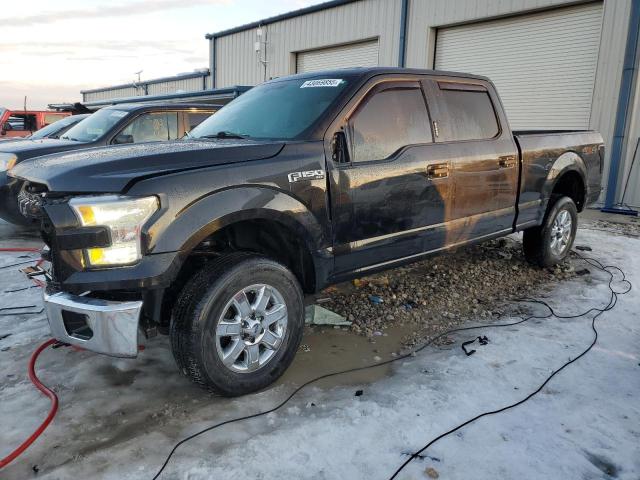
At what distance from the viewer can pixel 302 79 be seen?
13.0 ft

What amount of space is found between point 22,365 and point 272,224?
187cm

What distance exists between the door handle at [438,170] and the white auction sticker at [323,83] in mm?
908

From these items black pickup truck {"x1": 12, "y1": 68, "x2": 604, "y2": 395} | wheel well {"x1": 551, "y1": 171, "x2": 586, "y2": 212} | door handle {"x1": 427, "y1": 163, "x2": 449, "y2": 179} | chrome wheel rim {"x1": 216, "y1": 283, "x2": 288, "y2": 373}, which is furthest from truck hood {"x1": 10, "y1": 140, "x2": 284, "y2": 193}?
wheel well {"x1": 551, "y1": 171, "x2": 586, "y2": 212}

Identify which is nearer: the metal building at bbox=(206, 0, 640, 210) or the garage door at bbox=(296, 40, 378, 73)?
the metal building at bbox=(206, 0, 640, 210)

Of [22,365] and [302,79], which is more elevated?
[302,79]

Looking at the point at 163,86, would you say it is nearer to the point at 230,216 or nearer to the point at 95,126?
the point at 95,126

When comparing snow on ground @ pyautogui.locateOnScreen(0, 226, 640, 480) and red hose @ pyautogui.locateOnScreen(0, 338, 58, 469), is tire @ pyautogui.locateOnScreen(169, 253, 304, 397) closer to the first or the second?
snow on ground @ pyautogui.locateOnScreen(0, 226, 640, 480)

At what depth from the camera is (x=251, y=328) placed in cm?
296

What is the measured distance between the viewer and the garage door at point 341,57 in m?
14.6

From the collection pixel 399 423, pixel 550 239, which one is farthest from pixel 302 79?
pixel 550 239

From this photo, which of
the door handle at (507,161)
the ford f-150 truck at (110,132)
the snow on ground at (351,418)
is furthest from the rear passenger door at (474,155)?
the ford f-150 truck at (110,132)

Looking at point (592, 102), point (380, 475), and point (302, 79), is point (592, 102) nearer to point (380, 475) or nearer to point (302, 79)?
point (302, 79)

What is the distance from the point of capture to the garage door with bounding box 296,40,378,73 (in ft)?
47.8

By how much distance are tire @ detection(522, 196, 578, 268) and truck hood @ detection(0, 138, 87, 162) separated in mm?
5415
